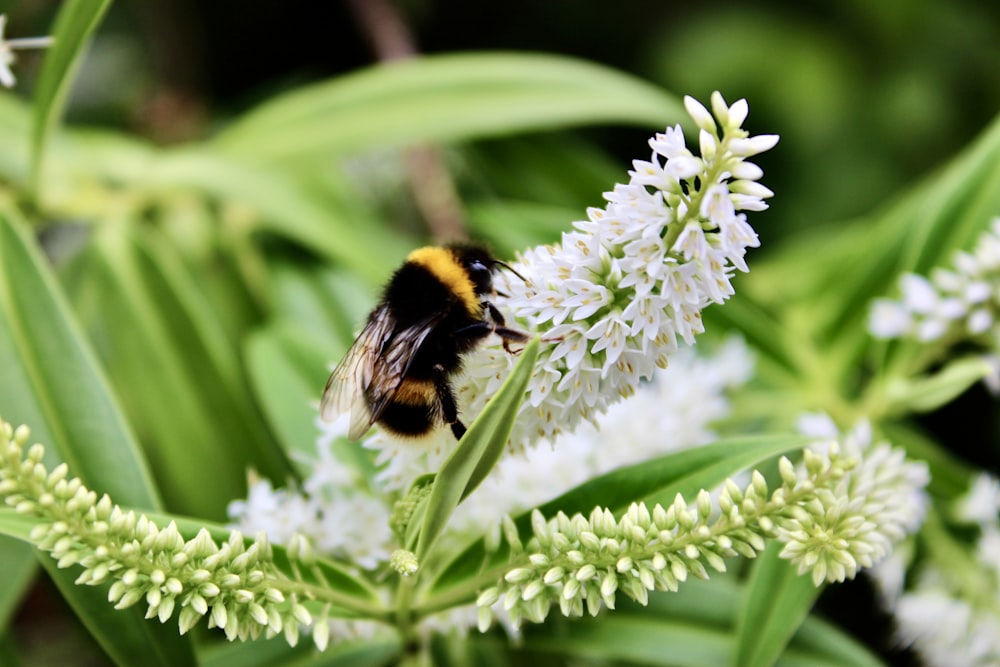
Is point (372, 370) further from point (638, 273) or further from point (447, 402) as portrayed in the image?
point (638, 273)

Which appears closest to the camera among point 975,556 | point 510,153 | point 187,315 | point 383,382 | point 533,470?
point 383,382

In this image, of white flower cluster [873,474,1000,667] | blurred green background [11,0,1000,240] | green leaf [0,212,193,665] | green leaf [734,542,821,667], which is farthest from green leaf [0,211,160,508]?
blurred green background [11,0,1000,240]

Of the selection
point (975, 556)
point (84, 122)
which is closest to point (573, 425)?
point (975, 556)

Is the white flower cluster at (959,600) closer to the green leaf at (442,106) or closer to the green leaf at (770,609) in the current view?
the green leaf at (770,609)

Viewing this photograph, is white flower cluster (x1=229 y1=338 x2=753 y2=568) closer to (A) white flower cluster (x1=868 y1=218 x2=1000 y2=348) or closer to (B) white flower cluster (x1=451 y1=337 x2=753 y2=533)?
(B) white flower cluster (x1=451 y1=337 x2=753 y2=533)

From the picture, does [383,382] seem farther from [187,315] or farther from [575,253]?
[187,315]

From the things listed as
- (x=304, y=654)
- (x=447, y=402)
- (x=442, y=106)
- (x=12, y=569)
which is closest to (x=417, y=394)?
(x=447, y=402)

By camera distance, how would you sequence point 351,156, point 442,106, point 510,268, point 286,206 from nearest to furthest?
point 510,268 → point 286,206 → point 442,106 → point 351,156
